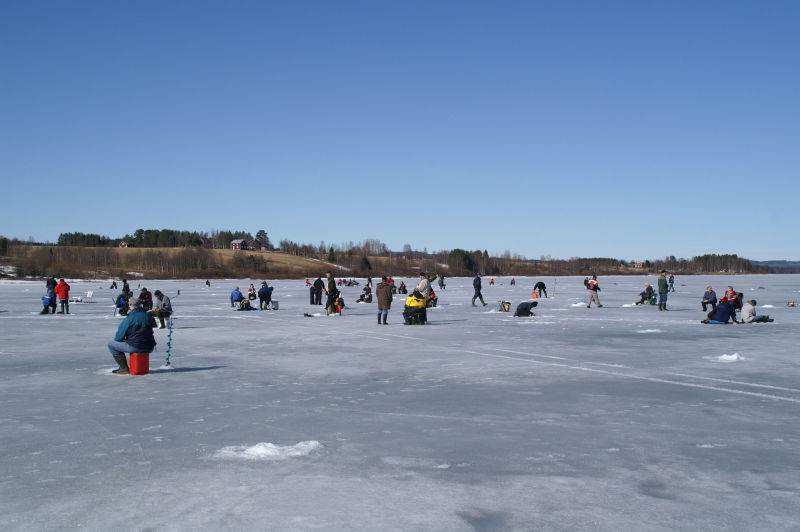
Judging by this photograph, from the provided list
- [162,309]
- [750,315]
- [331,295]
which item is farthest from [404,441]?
[331,295]

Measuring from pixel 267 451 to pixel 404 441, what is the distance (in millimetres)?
1388

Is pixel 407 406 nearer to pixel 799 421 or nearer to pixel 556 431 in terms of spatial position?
pixel 556 431

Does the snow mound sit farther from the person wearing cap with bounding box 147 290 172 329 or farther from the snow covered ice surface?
the person wearing cap with bounding box 147 290 172 329

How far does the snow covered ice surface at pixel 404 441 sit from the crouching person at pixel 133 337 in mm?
470

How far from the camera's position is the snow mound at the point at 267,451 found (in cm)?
612

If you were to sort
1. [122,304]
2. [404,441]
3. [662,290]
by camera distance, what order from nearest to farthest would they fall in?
[404,441] → [122,304] → [662,290]

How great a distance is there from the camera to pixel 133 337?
1110 centimetres

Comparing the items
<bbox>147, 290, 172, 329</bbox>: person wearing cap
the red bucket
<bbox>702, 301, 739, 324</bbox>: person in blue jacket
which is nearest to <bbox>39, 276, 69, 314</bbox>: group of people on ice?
<bbox>147, 290, 172, 329</bbox>: person wearing cap

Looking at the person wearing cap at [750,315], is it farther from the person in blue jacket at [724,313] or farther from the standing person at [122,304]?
the standing person at [122,304]

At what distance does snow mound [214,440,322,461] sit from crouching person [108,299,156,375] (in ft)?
17.5

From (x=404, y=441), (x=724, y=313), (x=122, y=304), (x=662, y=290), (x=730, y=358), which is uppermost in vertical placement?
→ (x=662, y=290)

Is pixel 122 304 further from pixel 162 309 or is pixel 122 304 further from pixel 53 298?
pixel 162 309

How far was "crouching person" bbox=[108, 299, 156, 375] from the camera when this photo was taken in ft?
36.2

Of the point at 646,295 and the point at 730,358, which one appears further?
the point at 646,295
